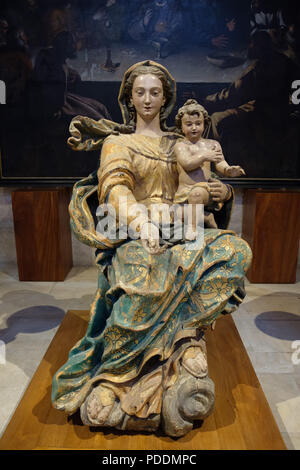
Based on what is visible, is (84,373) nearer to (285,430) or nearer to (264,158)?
(285,430)

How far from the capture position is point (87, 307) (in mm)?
3871

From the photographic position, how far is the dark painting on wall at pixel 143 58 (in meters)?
4.23

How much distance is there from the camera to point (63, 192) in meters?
4.59

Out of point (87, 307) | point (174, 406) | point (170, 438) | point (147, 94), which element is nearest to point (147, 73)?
point (147, 94)

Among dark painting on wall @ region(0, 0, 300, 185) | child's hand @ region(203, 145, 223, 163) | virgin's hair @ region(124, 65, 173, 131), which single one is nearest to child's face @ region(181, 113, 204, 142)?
child's hand @ region(203, 145, 223, 163)

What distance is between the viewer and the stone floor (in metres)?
2.56

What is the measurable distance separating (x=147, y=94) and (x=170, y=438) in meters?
1.95

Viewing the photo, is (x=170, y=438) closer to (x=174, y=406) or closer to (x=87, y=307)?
(x=174, y=406)

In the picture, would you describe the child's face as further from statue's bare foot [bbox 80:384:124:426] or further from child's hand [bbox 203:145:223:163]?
statue's bare foot [bbox 80:384:124:426]

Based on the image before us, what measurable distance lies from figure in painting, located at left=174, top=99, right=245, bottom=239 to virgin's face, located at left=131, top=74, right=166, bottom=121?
0.22 meters

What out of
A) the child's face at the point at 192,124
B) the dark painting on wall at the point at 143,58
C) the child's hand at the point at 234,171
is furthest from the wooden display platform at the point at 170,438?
the dark painting on wall at the point at 143,58

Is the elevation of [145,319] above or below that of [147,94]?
below

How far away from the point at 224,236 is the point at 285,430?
3.90 ft

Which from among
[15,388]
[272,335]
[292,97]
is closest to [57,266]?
[15,388]
